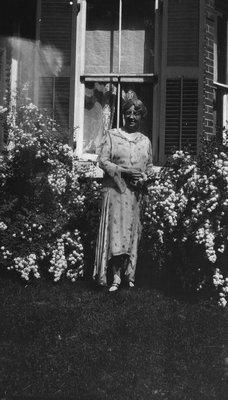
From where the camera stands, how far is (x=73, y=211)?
821 cm

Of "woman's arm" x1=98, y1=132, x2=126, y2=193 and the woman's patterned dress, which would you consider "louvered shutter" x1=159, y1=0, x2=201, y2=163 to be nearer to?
the woman's patterned dress

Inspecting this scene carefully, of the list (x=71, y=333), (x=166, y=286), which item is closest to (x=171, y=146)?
(x=166, y=286)

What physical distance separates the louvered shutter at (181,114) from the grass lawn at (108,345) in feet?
6.73

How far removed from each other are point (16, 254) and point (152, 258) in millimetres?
1380

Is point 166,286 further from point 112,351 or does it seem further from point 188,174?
point 112,351

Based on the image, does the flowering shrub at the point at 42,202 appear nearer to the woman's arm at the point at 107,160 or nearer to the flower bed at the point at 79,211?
the flower bed at the point at 79,211

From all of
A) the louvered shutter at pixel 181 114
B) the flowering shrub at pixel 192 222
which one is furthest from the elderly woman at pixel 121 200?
the louvered shutter at pixel 181 114

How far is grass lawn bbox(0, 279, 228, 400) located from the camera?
5.70 m

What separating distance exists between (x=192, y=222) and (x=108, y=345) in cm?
172

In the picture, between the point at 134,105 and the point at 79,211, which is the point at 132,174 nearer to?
the point at 134,105

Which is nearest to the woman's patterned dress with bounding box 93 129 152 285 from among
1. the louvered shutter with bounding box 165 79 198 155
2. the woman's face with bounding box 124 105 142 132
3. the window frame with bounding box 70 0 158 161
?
the woman's face with bounding box 124 105 142 132

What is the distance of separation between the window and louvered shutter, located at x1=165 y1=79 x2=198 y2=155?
372 mm

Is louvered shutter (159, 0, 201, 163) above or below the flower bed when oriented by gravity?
above

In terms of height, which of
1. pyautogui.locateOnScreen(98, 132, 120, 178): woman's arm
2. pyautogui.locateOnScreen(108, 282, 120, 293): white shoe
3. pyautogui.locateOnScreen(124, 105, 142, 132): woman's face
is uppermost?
→ pyautogui.locateOnScreen(124, 105, 142, 132): woman's face
